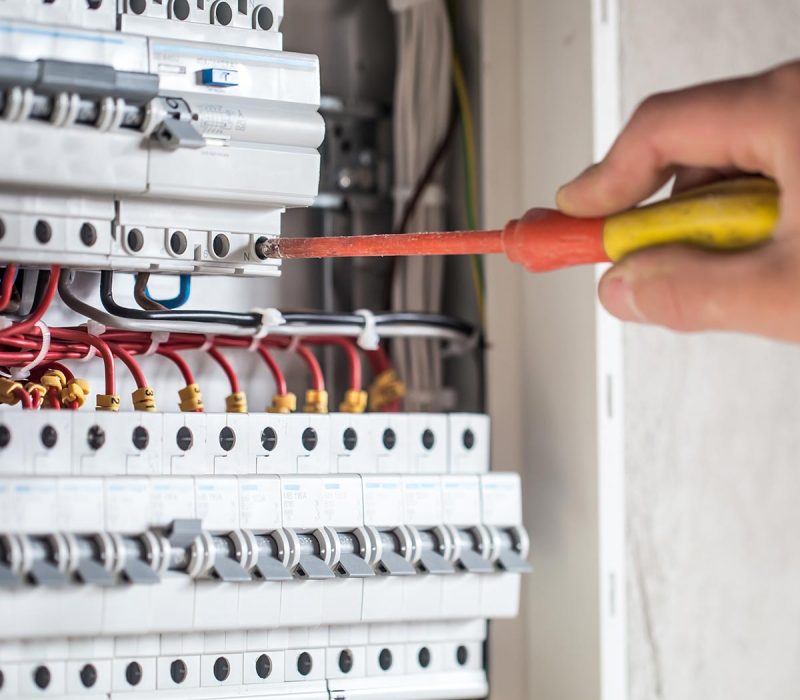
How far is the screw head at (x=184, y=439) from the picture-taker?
3.91ft

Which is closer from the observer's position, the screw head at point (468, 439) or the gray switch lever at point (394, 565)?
the gray switch lever at point (394, 565)

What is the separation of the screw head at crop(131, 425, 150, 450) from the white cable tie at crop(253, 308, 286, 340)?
0.79ft

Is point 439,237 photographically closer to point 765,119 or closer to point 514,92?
point 765,119

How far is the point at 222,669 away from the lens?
1.21 m

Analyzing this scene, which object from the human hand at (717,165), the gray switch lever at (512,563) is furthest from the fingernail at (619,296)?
the gray switch lever at (512,563)

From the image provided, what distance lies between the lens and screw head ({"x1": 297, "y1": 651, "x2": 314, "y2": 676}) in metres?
1.26

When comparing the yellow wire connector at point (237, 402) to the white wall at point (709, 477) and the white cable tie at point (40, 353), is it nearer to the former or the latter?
the white cable tie at point (40, 353)

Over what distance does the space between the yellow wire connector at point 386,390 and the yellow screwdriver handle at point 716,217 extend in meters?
0.90

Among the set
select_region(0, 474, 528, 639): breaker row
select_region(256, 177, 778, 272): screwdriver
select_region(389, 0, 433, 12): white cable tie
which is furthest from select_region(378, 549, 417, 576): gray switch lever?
select_region(389, 0, 433, 12): white cable tie

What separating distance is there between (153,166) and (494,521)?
536 millimetres

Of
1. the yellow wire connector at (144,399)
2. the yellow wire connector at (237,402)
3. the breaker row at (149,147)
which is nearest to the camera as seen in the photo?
the breaker row at (149,147)

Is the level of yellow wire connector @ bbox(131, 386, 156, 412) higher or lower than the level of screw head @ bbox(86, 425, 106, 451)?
higher

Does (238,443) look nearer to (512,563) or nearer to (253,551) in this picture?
(253,551)

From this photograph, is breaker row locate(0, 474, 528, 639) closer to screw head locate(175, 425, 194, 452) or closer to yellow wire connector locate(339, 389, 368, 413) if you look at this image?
screw head locate(175, 425, 194, 452)
